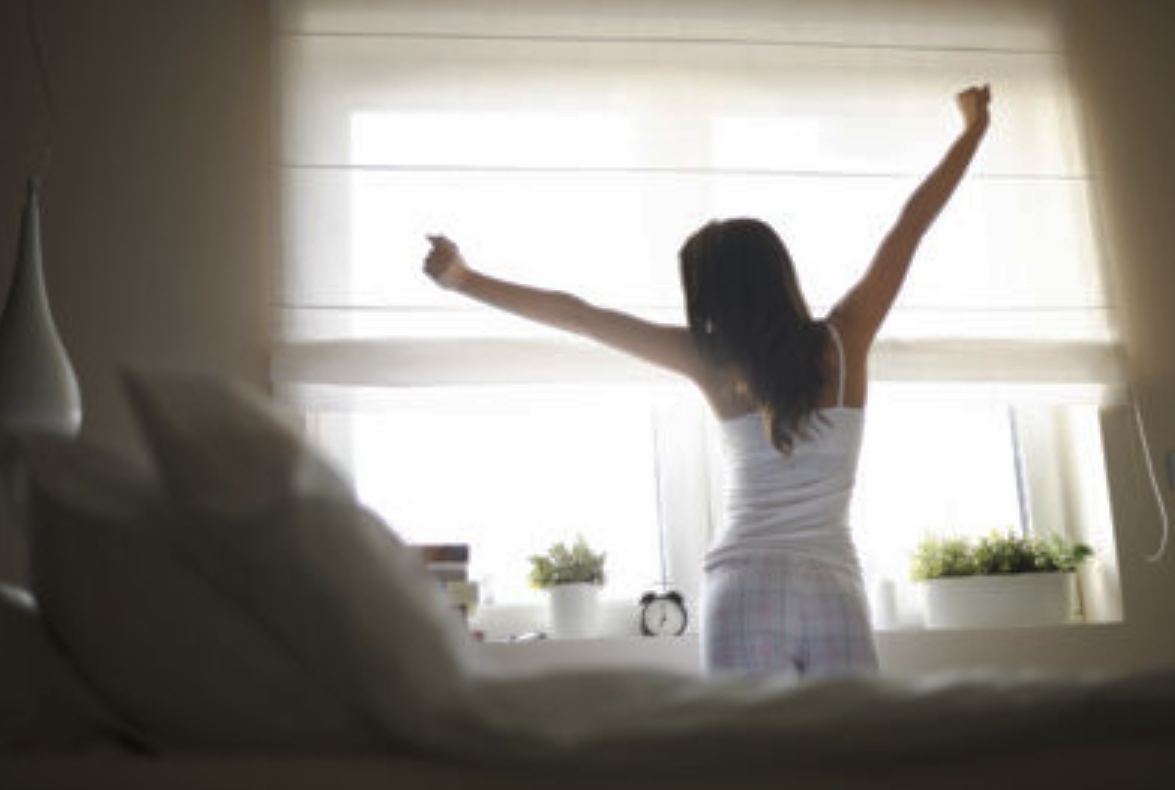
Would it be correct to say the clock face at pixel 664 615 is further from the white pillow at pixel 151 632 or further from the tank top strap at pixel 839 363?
the white pillow at pixel 151 632

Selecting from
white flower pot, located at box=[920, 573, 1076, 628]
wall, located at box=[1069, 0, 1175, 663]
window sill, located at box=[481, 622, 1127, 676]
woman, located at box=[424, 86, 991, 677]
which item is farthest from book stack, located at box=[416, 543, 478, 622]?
wall, located at box=[1069, 0, 1175, 663]

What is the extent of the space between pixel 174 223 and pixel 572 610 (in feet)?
3.77

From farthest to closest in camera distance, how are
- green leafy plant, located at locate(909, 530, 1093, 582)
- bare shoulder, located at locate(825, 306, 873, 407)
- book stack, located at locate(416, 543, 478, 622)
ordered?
green leafy plant, located at locate(909, 530, 1093, 582) < book stack, located at locate(416, 543, 478, 622) < bare shoulder, located at locate(825, 306, 873, 407)

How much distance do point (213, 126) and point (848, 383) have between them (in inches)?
59.8

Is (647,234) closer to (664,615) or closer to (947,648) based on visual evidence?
(664,615)

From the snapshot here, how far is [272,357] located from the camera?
266 centimetres

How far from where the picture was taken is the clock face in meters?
2.78

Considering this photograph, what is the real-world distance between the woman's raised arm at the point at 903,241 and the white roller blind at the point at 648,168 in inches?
17.8

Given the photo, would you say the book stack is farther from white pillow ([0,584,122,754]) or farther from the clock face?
white pillow ([0,584,122,754])

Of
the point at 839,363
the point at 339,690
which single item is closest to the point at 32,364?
the point at 839,363

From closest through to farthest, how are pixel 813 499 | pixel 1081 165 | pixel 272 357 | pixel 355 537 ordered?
pixel 355 537 < pixel 813 499 < pixel 272 357 < pixel 1081 165

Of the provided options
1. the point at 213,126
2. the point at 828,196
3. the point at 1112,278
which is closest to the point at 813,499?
the point at 828,196

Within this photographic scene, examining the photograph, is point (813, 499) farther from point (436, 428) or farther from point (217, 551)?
point (217, 551)

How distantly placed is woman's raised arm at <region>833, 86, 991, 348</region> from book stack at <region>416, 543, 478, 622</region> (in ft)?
3.08
